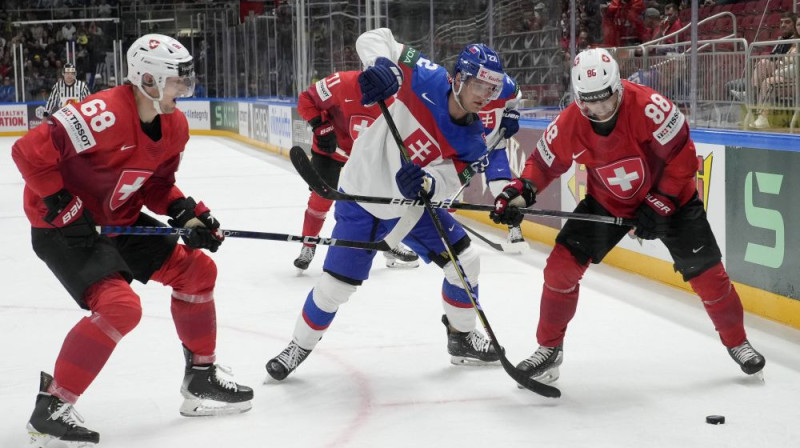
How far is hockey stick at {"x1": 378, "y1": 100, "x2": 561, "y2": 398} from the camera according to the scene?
318cm

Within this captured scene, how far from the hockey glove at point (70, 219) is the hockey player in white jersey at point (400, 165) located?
0.92 metres

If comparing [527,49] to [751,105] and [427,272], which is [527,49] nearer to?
[427,272]

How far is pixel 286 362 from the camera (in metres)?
3.46

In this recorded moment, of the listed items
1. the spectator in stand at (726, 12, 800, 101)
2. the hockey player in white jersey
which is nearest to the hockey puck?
the hockey player in white jersey

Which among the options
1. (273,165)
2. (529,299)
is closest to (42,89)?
(273,165)

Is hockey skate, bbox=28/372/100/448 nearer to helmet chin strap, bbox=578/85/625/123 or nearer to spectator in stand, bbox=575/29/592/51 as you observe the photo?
helmet chin strap, bbox=578/85/625/123

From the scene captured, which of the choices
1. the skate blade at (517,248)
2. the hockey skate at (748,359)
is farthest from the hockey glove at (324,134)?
the hockey skate at (748,359)

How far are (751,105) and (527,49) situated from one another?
2.64m

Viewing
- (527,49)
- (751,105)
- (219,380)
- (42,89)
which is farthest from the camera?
(42,89)

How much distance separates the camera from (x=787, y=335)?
4.02m

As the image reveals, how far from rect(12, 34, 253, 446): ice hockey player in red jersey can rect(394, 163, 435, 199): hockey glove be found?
0.62 m

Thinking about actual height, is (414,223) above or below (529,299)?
above

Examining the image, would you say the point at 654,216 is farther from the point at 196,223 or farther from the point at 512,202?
the point at 196,223

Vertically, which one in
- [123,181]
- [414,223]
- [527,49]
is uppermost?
[527,49]
